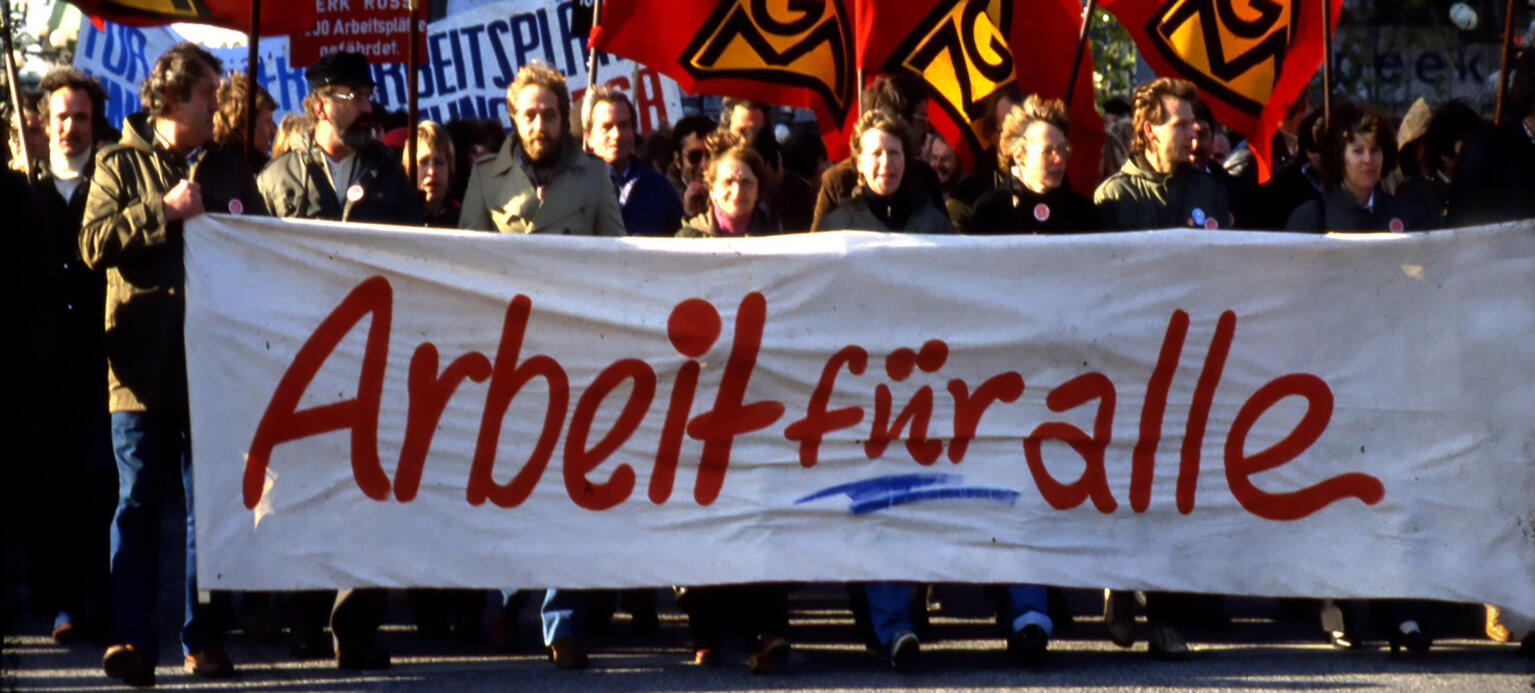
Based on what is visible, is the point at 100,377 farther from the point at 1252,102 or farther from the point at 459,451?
the point at 1252,102

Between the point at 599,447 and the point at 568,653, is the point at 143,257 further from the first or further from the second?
the point at 568,653

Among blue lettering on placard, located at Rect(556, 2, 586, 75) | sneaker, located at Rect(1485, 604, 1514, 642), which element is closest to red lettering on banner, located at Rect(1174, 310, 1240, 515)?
sneaker, located at Rect(1485, 604, 1514, 642)

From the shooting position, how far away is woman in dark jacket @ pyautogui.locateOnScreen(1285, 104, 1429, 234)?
667 cm

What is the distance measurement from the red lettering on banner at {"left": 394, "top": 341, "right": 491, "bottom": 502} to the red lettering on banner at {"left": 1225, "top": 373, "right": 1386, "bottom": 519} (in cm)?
243

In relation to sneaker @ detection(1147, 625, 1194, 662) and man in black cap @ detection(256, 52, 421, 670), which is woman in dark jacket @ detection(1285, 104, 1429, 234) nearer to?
sneaker @ detection(1147, 625, 1194, 662)

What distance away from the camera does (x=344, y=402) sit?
5859mm

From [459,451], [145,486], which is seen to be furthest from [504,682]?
[145,486]

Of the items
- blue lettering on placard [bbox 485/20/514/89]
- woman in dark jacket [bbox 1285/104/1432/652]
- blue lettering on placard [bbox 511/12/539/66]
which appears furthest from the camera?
blue lettering on placard [bbox 485/20/514/89]

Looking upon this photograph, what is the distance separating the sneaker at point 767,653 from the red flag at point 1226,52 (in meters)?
2.80

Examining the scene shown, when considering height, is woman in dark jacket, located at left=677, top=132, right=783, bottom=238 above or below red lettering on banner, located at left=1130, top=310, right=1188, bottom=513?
above

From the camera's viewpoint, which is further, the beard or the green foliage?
the green foliage

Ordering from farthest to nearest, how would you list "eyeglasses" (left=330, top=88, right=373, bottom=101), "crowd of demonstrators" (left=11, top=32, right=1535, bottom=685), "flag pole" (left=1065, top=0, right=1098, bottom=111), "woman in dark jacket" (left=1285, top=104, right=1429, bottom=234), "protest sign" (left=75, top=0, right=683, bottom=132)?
"protest sign" (left=75, top=0, right=683, bottom=132) < "flag pole" (left=1065, top=0, right=1098, bottom=111) < "woman in dark jacket" (left=1285, top=104, right=1429, bottom=234) < "eyeglasses" (left=330, top=88, right=373, bottom=101) < "crowd of demonstrators" (left=11, top=32, right=1535, bottom=685)

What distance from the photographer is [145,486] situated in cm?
573

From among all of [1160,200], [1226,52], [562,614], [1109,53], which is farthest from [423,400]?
[1109,53]
